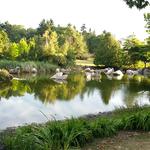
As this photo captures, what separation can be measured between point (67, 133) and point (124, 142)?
4.06 feet

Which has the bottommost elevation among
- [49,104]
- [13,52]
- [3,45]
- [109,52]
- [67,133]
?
[49,104]

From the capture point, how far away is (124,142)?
7586mm

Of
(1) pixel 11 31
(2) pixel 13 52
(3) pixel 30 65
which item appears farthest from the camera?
(1) pixel 11 31

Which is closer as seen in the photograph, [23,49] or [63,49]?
[23,49]

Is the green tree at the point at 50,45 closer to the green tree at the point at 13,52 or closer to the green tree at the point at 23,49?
the green tree at the point at 23,49

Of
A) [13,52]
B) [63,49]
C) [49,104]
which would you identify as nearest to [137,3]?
[49,104]

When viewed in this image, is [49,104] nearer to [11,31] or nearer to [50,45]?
[50,45]

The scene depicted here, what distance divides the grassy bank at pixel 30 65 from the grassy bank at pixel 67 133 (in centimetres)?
3098

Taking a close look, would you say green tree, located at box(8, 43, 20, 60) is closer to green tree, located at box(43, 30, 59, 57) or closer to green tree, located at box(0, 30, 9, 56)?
green tree, located at box(0, 30, 9, 56)

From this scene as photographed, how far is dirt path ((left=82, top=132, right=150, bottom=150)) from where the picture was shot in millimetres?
7198

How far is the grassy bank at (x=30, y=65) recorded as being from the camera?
39312mm

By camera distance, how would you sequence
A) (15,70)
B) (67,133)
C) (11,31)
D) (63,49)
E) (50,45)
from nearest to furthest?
(67,133) < (15,70) < (50,45) < (63,49) < (11,31)

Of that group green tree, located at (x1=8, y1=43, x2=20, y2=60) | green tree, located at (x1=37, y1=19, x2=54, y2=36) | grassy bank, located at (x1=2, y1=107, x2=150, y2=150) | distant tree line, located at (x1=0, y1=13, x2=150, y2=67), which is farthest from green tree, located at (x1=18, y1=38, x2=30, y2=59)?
grassy bank, located at (x1=2, y1=107, x2=150, y2=150)

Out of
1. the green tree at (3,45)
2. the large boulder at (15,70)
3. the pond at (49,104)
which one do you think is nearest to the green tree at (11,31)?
the green tree at (3,45)
